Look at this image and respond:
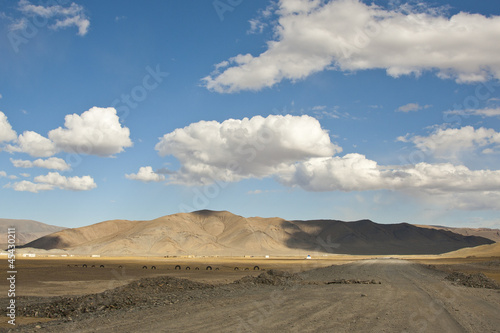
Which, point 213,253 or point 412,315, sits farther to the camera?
point 213,253

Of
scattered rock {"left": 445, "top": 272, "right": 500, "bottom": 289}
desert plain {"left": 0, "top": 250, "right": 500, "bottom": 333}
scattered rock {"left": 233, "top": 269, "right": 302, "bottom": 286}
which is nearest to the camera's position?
desert plain {"left": 0, "top": 250, "right": 500, "bottom": 333}

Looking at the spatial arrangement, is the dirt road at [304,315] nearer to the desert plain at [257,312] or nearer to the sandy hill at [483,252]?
the desert plain at [257,312]

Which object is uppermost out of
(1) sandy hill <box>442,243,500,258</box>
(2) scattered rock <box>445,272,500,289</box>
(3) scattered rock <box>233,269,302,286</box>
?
(3) scattered rock <box>233,269,302,286</box>

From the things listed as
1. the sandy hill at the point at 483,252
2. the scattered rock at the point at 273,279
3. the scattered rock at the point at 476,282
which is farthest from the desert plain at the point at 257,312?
the sandy hill at the point at 483,252

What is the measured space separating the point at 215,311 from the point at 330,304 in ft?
15.5

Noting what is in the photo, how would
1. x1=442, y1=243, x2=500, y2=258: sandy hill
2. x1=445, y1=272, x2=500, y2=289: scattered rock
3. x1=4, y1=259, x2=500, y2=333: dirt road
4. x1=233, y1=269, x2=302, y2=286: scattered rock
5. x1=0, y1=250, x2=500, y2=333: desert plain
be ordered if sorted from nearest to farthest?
1. x1=4, y1=259, x2=500, y2=333: dirt road
2. x1=0, y1=250, x2=500, y2=333: desert plain
3. x1=233, y1=269, x2=302, y2=286: scattered rock
4. x1=445, y1=272, x2=500, y2=289: scattered rock
5. x1=442, y1=243, x2=500, y2=258: sandy hill

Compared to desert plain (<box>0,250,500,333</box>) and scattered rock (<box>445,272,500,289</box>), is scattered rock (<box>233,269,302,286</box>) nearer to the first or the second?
desert plain (<box>0,250,500,333</box>)

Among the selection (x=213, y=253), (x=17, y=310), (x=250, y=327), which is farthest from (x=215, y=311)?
(x=213, y=253)

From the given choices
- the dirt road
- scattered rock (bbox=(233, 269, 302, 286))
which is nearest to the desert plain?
the dirt road

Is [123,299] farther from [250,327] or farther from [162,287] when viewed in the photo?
[250,327]

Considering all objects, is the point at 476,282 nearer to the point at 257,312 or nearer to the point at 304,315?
the point at 304,315

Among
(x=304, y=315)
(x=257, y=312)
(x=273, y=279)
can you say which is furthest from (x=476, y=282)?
(x=257, y=312)

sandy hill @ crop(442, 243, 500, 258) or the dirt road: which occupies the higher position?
the dirt road

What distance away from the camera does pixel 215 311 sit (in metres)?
15.0
